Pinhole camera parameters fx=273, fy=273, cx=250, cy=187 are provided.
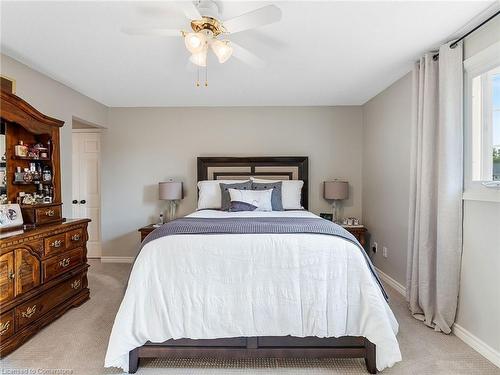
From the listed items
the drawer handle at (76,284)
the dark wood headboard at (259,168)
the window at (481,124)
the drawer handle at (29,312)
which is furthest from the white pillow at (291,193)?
the drawer handle at (29,312)

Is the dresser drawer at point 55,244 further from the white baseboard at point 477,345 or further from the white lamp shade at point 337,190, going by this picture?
the white baseboard at point 477,345

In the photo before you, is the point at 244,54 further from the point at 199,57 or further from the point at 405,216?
the point at 405,216

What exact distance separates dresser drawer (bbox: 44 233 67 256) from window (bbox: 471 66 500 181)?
12.2ft

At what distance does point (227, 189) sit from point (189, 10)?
2279mm

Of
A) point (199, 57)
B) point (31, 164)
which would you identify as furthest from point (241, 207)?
point (31, 164)

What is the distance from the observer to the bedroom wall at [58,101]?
2705 mm

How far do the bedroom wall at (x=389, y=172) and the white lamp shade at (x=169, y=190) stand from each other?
2.85 metres

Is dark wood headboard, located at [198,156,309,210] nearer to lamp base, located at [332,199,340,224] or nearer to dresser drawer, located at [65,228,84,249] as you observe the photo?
lamp base, located at [332,199,340,224]

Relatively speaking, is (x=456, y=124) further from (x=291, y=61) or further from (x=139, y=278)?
(x=139, y=278)

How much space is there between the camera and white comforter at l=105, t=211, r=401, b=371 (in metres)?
1.84

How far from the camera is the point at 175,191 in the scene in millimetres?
4074

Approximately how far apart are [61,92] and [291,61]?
2.77 meters

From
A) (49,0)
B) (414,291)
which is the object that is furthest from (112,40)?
(414,291)

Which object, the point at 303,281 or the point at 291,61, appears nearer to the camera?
the point at 303,281
